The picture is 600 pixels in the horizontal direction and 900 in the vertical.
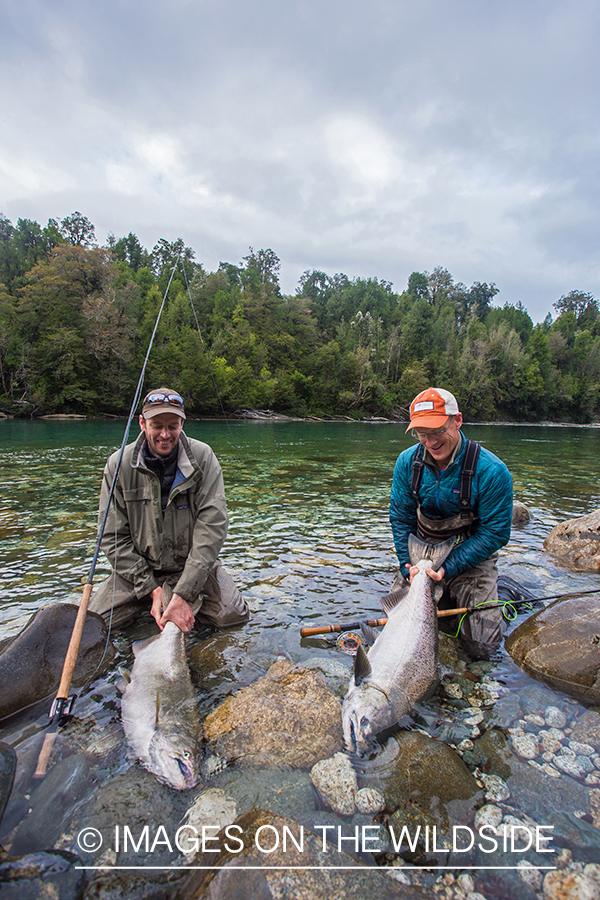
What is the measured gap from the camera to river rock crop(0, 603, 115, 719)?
3.64 metres

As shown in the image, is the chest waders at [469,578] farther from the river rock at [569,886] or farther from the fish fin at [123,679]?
the fish fin at [123,679]

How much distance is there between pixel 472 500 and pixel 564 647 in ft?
5.21

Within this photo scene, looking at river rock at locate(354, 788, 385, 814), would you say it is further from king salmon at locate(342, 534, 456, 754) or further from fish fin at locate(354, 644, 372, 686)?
fish fin at locate(354, 644, 372, 686)

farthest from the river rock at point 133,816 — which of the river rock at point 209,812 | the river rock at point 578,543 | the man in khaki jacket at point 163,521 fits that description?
the river rock at point 578,543

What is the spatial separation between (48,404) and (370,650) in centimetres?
5319

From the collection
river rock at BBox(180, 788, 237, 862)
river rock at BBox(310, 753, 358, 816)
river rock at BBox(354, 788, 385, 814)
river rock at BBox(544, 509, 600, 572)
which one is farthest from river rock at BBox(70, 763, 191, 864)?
river rock at BBox(544, 509, 600, 572)

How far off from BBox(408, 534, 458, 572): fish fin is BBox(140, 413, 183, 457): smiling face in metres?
2.89

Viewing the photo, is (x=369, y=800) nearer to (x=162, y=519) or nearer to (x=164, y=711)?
(x=164, y=711)

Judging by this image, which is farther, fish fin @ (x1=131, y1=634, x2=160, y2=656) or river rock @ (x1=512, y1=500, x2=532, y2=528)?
river rock @ (x1=512, y1=500, x2=532, y2=528)

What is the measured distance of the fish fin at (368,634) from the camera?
4707 millimetres

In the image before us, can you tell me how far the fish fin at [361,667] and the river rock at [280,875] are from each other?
144cm

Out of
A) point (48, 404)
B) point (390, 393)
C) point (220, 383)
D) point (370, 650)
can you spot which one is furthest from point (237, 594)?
point (390, 393)

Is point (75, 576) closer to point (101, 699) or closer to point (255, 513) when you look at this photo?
point (101, 699)

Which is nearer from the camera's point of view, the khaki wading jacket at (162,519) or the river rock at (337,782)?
the river rock at (337,782)
